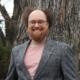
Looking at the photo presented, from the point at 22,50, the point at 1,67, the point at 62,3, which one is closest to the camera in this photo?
the point at 22,50

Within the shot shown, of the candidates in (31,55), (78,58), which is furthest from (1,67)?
(31,55)

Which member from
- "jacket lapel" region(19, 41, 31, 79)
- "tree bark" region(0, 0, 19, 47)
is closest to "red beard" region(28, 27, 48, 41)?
"jacket lapel" region(19, 41, 31, 79)

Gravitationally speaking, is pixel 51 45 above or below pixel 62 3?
below

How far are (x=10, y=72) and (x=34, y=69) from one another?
335 mm

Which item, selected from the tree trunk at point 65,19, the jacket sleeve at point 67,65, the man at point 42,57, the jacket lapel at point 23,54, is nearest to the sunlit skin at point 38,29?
the man at point 42,57

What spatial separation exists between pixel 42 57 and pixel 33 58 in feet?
0.29

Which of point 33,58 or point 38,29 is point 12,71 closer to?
point 33,58

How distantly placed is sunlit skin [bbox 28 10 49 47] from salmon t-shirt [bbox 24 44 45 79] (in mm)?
57

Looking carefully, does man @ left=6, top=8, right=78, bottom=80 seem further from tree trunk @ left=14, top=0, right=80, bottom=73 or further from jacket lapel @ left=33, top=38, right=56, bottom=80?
tree trunk @ left=14, top=0, right=80, bottom=73

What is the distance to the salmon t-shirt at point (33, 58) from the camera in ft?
6.95

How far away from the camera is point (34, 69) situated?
6.91 feet

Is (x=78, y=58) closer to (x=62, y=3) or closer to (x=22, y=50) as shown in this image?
(x=62, y=3)

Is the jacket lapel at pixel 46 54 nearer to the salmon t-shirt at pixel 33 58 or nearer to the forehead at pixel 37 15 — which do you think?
the salmon t-shirt at pixel 33 58

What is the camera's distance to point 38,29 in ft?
7.04
